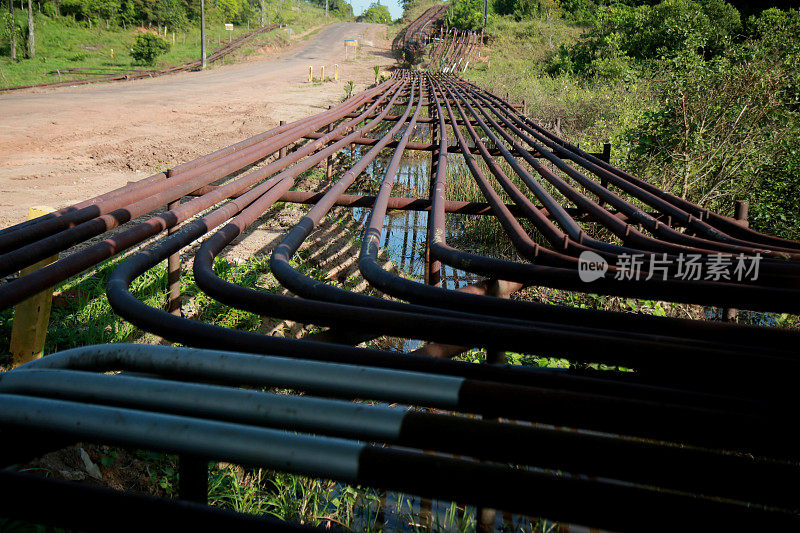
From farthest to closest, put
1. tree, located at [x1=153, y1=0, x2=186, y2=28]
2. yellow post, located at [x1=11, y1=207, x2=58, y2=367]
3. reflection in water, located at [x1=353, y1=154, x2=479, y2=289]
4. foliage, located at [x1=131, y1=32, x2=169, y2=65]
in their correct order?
tree, located at [x1=153, y1=0, x2=186, y2=28] < foliage, located at [x1=131, y1=32, x2=169, y2=65] < reflection in water, located at [x1=353, y1=154, x2=479, y2=289] < yellow post, located at [x1=11, y1=207, x2=58, y2=367]

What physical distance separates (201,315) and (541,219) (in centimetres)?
271

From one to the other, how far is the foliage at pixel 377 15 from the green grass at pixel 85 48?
99.0 feet

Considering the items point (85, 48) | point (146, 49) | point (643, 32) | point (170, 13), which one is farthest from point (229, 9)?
point (643, 32)

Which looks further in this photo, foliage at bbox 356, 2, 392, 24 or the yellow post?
foliage at bbox 356, 2, 392, 24

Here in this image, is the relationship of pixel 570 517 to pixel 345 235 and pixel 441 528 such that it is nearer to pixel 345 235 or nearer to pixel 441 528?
pixel 441 528

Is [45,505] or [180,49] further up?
[180,49]

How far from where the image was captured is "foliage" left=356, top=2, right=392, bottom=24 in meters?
61.1

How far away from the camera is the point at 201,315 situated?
3.83 metres

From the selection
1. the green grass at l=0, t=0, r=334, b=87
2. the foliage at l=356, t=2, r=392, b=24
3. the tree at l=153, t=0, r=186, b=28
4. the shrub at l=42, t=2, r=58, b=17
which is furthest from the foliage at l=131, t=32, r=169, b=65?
the foliage at l=356, t=2, r=392, b=24

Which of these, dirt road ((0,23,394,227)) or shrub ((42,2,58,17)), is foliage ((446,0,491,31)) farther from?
shrub ((42,2,58,17))

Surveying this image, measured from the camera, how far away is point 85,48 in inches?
952

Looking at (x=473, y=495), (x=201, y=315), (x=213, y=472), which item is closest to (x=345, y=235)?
(x=201, y=315)

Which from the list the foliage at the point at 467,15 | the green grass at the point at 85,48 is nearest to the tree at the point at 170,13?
the green grass at the point at 85,48

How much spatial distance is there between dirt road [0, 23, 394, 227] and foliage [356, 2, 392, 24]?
4607 centimetres
